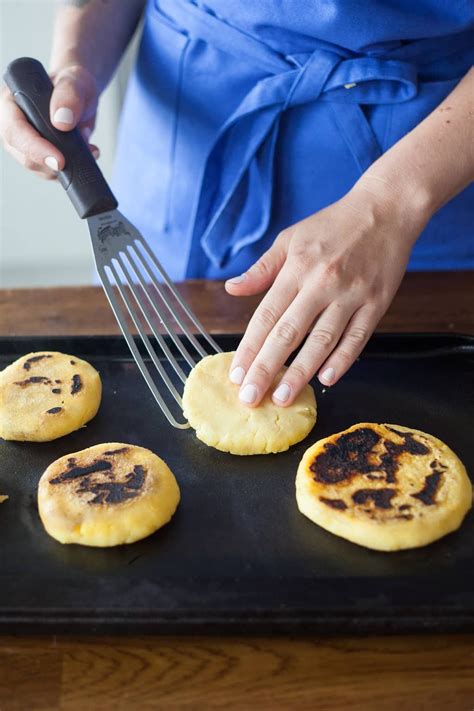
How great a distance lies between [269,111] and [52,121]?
501 millimetres

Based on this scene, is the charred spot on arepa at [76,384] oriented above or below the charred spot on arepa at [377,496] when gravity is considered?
below

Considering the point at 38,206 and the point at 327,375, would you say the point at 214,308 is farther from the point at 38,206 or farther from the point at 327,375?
the point at 38,206

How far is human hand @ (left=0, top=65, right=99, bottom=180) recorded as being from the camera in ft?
4.74

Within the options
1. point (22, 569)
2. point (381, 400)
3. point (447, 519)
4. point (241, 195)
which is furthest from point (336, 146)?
point (22, 569)

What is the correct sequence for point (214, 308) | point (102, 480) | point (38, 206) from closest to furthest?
point (102, 480) → point (214, 308) → point (38, 206)

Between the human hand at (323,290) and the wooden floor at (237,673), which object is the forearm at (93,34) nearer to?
the human hand at (323,290)

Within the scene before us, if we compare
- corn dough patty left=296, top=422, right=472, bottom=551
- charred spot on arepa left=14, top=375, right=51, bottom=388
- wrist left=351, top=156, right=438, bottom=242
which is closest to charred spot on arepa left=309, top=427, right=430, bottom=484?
corn dough patty left=296, top=422, right=472, bottom=551

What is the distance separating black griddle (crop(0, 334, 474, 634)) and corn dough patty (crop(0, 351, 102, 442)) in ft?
0.11

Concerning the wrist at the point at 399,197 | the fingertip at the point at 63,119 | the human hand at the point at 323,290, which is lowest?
the human hand at the point at 323,290

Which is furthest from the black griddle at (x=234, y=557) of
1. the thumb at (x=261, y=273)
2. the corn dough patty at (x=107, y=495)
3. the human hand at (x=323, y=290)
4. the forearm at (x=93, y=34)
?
the forearm at (x=93, y=34)

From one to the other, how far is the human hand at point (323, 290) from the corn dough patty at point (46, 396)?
0.95 feet

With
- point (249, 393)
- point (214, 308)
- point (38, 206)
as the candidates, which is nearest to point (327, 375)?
point (249, 393)

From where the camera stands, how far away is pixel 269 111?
5.50 feet

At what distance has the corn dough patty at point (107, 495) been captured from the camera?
1116 millimetres
